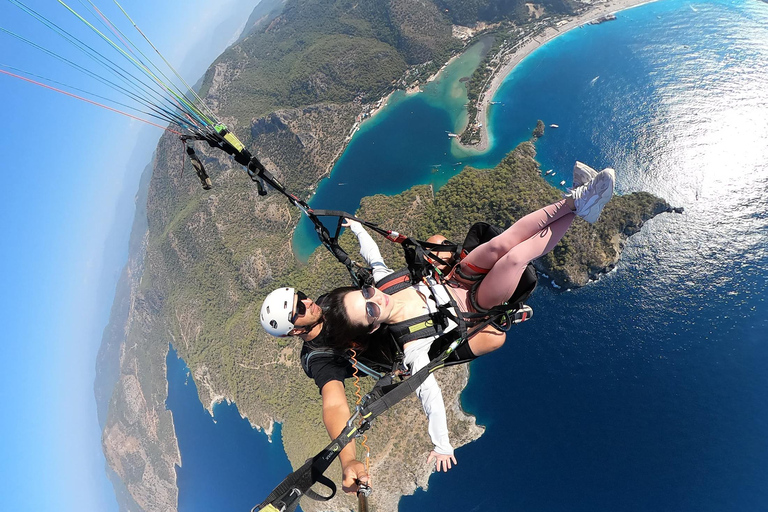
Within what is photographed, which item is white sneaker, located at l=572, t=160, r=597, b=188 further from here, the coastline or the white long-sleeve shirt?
the coastline

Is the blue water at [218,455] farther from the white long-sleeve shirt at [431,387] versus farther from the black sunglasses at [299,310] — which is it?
the black sunglasses at [299,310]

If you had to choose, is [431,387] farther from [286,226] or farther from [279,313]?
[286,226]

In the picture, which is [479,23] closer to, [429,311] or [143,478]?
[429,311]

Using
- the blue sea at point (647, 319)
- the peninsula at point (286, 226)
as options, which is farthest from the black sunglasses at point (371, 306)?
the blue sea at point (647, 319)

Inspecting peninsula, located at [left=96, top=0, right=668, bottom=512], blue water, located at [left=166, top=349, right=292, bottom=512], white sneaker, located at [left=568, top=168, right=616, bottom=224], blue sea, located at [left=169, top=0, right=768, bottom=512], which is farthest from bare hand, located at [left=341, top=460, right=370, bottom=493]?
blue water, located at [left=166, top=349, right=292, bottom=512]

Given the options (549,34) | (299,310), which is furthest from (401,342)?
(549,34)
